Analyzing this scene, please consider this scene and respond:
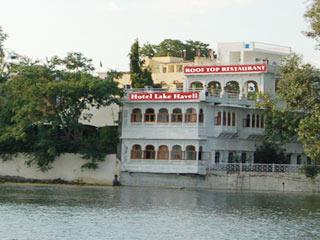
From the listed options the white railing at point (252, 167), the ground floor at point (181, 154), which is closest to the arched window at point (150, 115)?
the ground floor at point (181, 154)

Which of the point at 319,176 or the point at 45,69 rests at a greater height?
the point at 45,69

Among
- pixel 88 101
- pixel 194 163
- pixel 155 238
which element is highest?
pixel 88 101

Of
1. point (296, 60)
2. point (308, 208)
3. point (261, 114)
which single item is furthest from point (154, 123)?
point (308, 208)

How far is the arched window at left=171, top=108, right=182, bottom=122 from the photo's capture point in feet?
220

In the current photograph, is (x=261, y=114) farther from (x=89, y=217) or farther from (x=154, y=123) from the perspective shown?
(x=89, y=217)

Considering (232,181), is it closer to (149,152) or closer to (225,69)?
(149,152)

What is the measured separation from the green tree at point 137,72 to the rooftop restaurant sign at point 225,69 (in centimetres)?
581

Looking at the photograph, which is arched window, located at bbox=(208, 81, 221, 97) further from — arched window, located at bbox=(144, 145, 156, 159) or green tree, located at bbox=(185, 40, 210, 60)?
green tree, located at bbox=(185, 40, 210, 60)

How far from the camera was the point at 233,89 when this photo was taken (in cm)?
7500

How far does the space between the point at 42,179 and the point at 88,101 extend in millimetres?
6939

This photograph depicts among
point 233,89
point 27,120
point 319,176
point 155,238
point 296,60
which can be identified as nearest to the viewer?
point 155,238

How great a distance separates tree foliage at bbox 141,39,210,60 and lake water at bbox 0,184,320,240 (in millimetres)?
56579

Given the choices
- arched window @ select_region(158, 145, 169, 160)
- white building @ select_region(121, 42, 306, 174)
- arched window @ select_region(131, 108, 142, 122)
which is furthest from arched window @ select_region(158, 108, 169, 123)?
arched window @ select_region(158, 145, 169, 160)

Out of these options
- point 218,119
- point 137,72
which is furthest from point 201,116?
point 137,72
